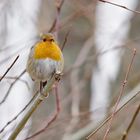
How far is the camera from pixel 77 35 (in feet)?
17.6

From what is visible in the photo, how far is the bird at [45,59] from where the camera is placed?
226 centimetres

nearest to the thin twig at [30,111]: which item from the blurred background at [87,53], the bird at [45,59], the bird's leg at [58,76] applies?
the bird's leg at [58,76]

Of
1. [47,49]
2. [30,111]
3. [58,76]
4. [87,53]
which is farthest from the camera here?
[87,53]

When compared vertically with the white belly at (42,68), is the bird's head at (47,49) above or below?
above

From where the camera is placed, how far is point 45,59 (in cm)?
229

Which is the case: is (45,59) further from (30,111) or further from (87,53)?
(87,53)

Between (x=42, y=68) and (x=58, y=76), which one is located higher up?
(x=42, y=68)

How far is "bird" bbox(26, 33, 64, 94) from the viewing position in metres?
2.26

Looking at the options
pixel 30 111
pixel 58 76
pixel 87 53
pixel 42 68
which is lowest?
pixel 30 111

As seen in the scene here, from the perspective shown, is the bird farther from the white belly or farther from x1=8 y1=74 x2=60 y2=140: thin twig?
x1=8 y1=74 x2=60 y2=140: thin twig

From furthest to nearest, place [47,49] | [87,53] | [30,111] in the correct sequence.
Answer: [87,53], [47,49], [30,111]

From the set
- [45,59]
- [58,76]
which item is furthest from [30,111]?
[45,59]

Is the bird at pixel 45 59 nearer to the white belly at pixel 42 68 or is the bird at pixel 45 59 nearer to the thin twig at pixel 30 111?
the white belly at pixel 42 68

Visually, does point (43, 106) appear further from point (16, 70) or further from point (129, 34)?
point (16, 70)
